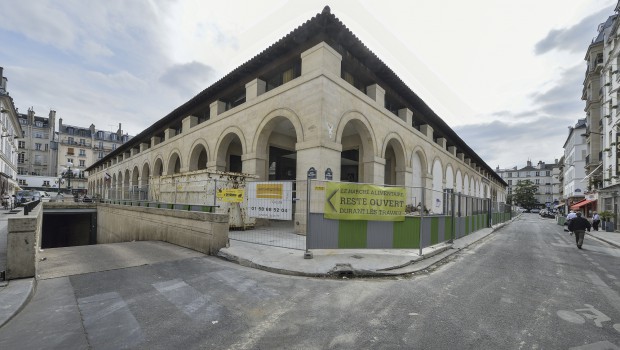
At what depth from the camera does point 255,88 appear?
15.3 meters

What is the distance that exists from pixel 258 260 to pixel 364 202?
3.29 meters

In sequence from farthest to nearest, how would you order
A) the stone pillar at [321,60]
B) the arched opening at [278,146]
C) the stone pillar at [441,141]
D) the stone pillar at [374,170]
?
the stone pillar at [441,141]
the arched opening at [278,146]
the stone pillar at [374,170]
the stone pillar at [321,60]

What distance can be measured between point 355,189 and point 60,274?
7.14 metres

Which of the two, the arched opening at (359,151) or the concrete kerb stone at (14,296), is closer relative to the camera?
Answer: the concrete kerb stone at (14,296)

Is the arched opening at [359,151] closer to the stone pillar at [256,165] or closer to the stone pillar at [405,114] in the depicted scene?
the stone pillar at [405,114]

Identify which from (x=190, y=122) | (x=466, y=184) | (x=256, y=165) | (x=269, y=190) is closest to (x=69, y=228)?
(x=190, y=122)

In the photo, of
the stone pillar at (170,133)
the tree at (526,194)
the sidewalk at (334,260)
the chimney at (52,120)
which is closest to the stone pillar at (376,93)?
the sidewalk at (334,260)

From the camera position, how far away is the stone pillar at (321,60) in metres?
11.7

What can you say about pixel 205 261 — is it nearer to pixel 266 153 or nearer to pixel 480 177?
pixel 266 153

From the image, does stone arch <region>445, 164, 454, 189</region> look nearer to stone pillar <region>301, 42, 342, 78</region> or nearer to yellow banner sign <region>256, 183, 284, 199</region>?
stone pillar <region>301, 42, 342, 78</region>

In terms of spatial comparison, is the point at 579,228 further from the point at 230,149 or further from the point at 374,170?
the point at 230,149

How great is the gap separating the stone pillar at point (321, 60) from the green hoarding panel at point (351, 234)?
7160mm

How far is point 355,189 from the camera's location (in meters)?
7.53

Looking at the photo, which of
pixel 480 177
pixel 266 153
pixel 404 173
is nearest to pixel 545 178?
pixel 480 177
